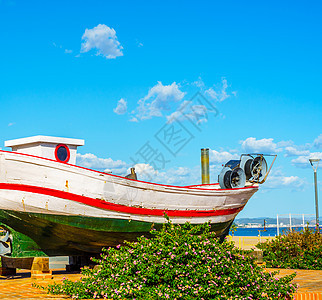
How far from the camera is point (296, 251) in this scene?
13570 millimetres

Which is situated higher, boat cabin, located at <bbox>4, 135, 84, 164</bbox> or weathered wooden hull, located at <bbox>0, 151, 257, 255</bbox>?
boat cabin, located at <bbox>4, 135, 84, 164</bbox>

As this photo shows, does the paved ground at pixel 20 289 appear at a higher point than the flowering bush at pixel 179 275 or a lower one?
lower

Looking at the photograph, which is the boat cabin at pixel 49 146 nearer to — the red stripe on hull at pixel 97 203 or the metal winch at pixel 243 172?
the red stripe on hull at pixel 97 203

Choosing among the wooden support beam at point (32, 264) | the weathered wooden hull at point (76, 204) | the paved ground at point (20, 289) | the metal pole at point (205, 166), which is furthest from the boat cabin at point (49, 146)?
the metal pole at point (205, 166)

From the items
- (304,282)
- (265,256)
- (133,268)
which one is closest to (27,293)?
(133,268)

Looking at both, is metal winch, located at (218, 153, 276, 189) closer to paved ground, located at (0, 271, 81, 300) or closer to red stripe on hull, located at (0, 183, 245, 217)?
red stripe on hull, located at (0, 183, 245, 217)

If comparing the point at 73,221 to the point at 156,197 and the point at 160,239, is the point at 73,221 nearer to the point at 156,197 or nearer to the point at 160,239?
the point at 156,197

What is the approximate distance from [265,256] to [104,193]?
273 inches

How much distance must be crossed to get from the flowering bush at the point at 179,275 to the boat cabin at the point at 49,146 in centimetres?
391

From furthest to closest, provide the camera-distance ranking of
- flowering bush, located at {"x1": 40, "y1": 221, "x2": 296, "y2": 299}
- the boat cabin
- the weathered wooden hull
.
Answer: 1. the boat cabin
2. the weathered wooden hull
3. flowering bush, located at {"x1": 40, "y1": 221, "x2": 296, "y2": 299}

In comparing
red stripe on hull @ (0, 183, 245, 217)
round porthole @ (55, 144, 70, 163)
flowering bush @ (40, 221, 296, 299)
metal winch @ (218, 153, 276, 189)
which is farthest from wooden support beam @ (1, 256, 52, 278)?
metal winch @ (218, 153, 276, 189)

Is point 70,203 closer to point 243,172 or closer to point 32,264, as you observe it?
point 32,264

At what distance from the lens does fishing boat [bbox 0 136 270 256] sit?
922 cm

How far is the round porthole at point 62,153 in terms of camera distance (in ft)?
35.8
